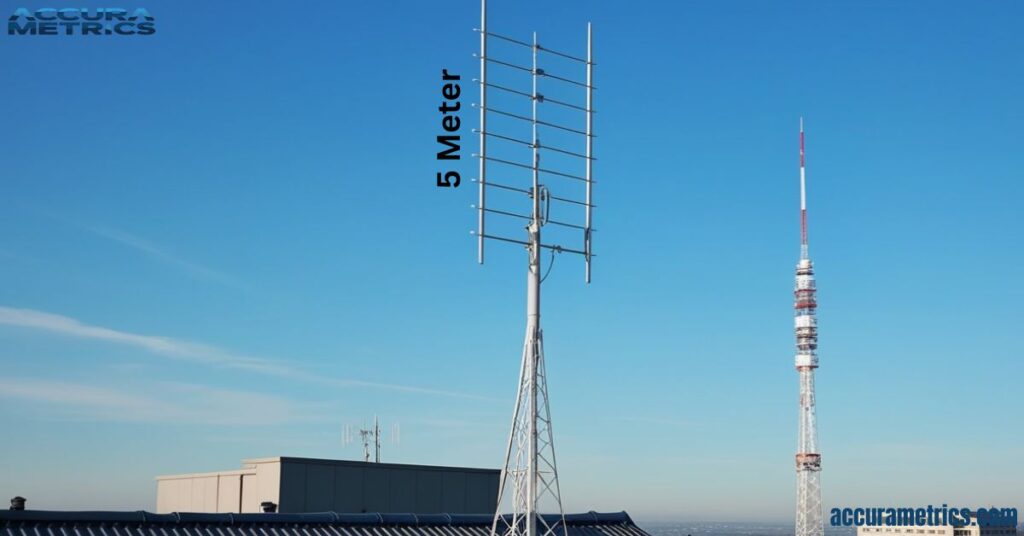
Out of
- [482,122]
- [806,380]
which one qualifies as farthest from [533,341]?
[806,380]

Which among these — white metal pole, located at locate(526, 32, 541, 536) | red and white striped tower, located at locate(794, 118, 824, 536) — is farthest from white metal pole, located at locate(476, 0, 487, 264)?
red and white striped tower, located at locate(794, 118, 824, 536)

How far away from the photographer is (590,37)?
1775 inches

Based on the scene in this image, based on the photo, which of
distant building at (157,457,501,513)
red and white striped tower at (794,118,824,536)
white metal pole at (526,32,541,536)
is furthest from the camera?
red and white striped tower at (794,118,824,536)

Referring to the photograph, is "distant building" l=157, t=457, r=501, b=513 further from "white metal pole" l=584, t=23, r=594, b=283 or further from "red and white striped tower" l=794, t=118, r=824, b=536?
"red and white striped tower" l=794, t=118, r=824, b=536

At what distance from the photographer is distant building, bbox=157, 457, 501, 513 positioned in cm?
4694

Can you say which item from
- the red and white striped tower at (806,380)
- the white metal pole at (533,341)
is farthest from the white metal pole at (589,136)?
the red and white striped tower at (806,380)

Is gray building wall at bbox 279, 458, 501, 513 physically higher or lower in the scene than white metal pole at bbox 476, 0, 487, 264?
lower

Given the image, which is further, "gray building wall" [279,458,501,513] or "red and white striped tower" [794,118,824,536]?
"red and white striped tower" [794,118,824,536]

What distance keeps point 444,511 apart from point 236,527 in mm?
15348

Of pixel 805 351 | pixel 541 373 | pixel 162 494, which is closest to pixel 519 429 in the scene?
pixel 541 373

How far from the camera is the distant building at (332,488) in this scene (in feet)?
154

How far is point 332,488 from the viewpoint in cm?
4797

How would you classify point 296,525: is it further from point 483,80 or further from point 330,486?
point 483,80

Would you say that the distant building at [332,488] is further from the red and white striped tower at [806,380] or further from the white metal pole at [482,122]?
the red and white striped tower at [806,380]
